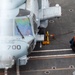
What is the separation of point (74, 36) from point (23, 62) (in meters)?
4.69

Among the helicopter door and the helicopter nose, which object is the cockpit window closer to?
the helicopter door

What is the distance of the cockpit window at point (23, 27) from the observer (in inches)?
917

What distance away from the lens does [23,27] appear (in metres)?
23.5

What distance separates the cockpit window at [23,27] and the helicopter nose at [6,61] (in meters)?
1.92

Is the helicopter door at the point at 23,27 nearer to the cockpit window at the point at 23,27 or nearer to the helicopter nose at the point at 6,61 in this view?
the cockpit window at the point at 23,27

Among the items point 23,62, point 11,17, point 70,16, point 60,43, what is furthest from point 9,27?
point 70,16

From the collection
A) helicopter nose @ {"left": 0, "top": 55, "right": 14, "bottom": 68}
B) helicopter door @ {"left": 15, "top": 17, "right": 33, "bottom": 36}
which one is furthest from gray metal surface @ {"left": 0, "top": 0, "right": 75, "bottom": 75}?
helicopter door @ {"left": 15, "top": 17, "right": 33, "bottom": 36}

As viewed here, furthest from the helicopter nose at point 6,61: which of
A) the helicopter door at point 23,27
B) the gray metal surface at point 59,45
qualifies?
the helicopter door at point 23,27

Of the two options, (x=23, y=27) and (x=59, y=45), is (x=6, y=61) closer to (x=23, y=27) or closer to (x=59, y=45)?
(x=23, y=27)

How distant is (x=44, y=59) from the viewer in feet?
80.8

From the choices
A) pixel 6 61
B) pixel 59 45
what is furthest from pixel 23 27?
pixel 59 45

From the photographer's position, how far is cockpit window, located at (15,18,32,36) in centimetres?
2330

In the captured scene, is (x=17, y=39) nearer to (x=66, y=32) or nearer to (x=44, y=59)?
(x=44, y=59)

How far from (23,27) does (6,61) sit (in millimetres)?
2741
